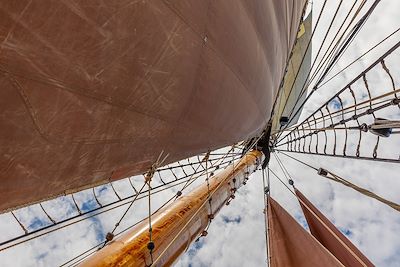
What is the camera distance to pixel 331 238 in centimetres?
496

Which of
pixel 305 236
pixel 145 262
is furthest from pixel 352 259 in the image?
pixel 145 262

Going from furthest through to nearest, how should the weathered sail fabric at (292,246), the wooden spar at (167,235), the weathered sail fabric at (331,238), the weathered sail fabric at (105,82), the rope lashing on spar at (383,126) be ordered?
1. the weathered sail fabric at (331,238)
2. the weathered sail fabric at (292,246)
3. the rope lashing on spar at (383,126)
4. the wooden spar at (167,235)
5. the weathered sail fabric at (105,82)

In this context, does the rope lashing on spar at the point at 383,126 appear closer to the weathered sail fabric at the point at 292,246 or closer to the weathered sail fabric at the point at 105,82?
the weathered sail fabric at the point at 292,246

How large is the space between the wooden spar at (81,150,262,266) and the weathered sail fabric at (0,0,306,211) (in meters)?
0.58

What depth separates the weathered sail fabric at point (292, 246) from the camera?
405 cm

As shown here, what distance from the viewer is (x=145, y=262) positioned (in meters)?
2.61

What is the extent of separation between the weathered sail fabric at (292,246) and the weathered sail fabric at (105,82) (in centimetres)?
234

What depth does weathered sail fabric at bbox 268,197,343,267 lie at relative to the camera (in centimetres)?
405

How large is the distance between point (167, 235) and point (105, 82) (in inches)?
75.9

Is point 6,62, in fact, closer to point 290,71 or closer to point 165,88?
point 165,88

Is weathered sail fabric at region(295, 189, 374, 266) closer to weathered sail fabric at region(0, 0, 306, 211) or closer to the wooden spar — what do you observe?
the wooden spar

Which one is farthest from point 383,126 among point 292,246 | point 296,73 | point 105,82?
point 296,73

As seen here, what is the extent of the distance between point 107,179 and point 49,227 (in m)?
1.31

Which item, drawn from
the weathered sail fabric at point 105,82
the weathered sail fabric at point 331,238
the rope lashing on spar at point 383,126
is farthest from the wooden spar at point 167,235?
the rope lashing on spar at point 383,126
